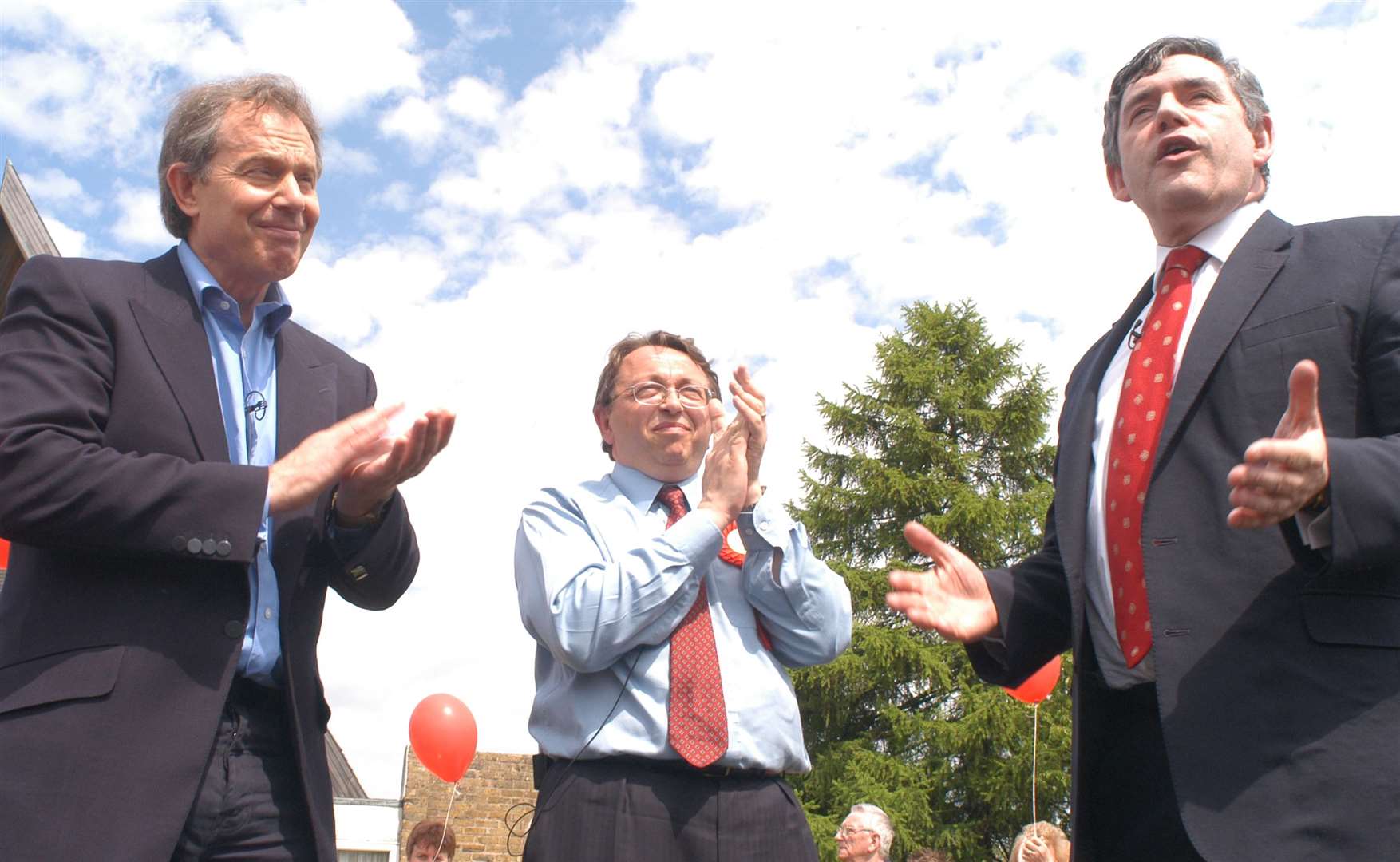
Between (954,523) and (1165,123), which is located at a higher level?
(954,523)

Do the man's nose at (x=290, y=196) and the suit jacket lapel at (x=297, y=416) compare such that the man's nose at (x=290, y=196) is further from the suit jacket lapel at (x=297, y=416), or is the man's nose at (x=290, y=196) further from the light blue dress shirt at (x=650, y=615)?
the light blue dress shirt at (x=650, y=615)

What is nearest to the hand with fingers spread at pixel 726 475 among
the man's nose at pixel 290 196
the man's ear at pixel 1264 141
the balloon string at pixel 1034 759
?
the man's nose at pixel 290 196

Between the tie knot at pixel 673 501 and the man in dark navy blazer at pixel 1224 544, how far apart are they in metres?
0.95

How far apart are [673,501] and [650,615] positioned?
0.52 m

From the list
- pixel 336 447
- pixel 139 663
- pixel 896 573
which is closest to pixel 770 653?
pixel 896 573

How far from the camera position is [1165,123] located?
2.44 meters

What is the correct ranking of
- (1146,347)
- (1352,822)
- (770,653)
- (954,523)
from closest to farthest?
(1352,822) → (1146,347) → (770,653) → (954,523)

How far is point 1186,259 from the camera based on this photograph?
2357 millimetres

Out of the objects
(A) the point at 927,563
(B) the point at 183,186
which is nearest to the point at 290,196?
(B) the point at 183,186

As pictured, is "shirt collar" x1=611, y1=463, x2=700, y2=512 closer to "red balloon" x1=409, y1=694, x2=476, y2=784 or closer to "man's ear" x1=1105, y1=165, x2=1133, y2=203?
"man's ear" x1=1105, y1=165, x2=1133, y2=203

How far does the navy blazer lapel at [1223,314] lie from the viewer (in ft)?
6.74

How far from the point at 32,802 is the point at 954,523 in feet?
68.8

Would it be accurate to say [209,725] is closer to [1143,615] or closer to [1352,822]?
[1143,615]

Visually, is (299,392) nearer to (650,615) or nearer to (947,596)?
(650,615)
